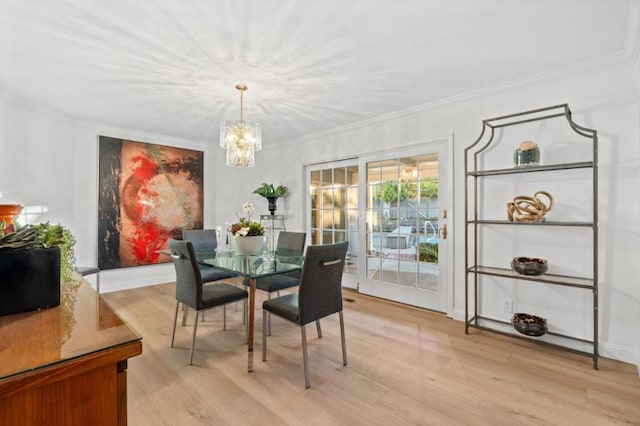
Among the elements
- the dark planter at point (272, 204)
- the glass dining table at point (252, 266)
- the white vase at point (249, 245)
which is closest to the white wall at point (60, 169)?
the dark planter at point (272, 204)

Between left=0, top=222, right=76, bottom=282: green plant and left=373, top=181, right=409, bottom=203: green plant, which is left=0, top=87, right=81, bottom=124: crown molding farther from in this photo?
left=373, top=181, right=409, bottom=203: green plant

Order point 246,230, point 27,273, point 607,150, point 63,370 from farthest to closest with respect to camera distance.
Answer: point 246,230
point 607,150
point 27,273
point 63,370

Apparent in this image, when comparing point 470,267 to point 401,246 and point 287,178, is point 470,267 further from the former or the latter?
point 287,178

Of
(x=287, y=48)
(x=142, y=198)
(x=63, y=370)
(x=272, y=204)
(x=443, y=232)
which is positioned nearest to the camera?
(x=63, y=370)

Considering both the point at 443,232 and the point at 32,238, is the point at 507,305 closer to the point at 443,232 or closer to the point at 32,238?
the point at 443,232

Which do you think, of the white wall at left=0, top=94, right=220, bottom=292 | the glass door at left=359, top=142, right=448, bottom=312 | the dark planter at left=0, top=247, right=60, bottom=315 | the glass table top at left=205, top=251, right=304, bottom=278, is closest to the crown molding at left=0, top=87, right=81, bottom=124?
the white wall at left=0, top=94, right=220, bottom=292

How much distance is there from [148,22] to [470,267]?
10.7 ft

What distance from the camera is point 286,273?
98.0 inches

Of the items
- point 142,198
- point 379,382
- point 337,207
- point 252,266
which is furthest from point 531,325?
point 142,198

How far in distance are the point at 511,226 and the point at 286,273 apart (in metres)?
2.10

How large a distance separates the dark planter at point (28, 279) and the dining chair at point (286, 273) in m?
1.60

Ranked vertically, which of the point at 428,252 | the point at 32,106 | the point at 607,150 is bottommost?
the point at 428,252

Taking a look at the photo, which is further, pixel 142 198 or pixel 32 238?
pixel 142 198

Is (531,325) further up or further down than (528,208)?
further down
